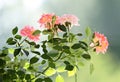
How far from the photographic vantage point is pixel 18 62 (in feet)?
4.24

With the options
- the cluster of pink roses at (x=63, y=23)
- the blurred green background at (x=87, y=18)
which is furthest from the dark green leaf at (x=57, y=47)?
the blurred green background at (x=87, y=18)

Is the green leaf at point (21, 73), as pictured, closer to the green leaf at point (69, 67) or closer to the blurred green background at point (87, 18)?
the green leaf at point (69, 67)

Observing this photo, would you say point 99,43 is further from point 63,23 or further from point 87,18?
point 87,18

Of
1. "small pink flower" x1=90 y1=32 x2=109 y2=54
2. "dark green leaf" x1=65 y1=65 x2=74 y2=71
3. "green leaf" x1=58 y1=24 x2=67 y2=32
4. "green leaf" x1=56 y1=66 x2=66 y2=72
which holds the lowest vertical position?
"green leaf" x1=56 y1=66 x2=66 y2=72

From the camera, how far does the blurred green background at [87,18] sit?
154 centimetres

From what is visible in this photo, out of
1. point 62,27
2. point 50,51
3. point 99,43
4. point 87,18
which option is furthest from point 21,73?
point 87,18

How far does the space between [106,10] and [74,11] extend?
180 millimetres

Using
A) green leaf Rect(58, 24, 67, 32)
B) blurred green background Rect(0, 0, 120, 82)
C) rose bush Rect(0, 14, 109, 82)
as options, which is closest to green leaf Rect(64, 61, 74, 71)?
rose bush Rect(0, 14, 109, 82)

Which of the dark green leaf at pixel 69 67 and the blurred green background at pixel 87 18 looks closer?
the dark green leaf at pixel 69 67

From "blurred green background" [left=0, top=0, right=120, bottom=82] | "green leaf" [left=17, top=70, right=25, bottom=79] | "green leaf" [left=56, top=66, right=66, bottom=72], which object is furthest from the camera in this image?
"blurred green background" [left=0, top=0, right=120, bottom=82]

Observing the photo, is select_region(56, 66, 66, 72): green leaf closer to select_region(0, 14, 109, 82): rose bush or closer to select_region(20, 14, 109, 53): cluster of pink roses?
select_region(0, 14, 109, 82): rose bush

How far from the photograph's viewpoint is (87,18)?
5.29 feet

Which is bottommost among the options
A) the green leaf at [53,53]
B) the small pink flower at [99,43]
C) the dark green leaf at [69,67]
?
the dark green leaf at [69,67]

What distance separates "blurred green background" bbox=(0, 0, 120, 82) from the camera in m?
1.54
